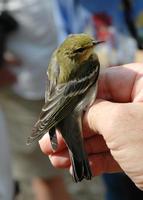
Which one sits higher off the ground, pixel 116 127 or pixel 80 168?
pixel 116 127

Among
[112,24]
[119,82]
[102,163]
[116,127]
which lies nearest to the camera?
[116,127]

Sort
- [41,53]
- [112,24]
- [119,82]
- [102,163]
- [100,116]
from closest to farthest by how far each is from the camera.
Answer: [100,116] → [119,82] → [102,163] → [112,24] → [41,53]

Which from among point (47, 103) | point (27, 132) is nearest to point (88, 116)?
point (47, 103)

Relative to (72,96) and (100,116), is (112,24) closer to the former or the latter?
(72,96)

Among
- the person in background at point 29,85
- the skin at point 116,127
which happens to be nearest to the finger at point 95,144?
the skin at point 116,127

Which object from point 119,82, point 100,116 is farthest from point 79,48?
point 100,116

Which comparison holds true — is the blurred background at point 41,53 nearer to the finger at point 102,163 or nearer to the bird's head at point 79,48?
the bird's head at point 79,48

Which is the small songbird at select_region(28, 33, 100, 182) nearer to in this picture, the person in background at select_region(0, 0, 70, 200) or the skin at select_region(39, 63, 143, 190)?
the skin at select_region(39, 63, 143, 190)
